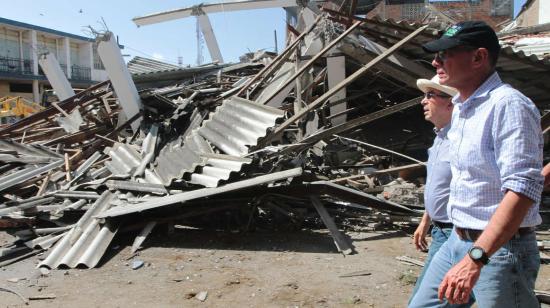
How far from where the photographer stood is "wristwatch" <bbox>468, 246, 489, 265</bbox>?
5.43 feet

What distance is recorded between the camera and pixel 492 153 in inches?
68.9

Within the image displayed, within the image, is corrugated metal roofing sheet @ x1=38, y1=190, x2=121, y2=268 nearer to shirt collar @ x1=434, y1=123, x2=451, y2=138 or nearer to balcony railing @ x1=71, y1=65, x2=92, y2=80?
shirt collar @ x1=434, y1=123, x2=451, y2=138

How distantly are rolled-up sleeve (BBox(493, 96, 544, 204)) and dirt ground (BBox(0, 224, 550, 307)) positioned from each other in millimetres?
2412

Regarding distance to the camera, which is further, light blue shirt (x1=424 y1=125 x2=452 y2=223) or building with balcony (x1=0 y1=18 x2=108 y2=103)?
building with balcony (x1=0 y1=18 x2=108 y2=103)

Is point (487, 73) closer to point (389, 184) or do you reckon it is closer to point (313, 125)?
point (389, 184)

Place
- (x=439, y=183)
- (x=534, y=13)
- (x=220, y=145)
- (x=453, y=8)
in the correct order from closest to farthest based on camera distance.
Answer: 1. (x=439, y=183)
2. (x=220, y=145)
3. (x=534, y=13)
4. (x=453, y=8)

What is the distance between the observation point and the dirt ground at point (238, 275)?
3.96 meters

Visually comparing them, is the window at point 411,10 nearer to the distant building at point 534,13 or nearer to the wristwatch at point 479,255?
the distant building at point 534,13

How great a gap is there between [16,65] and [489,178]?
4093 centimetres

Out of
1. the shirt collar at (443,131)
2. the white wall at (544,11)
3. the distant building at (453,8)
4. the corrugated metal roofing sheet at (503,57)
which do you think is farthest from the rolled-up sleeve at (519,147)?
the distant building at (453,8)

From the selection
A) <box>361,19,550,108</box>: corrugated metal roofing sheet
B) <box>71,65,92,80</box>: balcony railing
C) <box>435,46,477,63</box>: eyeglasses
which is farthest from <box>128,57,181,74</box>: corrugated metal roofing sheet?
<box>71,65,92,80</box>: balcony railing

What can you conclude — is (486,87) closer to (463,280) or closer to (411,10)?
(463,280)

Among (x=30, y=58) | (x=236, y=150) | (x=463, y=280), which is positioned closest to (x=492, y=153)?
(x=463, y=280)

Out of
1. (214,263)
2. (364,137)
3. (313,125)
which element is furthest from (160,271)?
(364,137)
